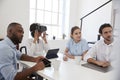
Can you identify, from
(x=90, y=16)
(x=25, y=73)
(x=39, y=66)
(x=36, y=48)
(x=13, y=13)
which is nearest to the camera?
(x=25, y=73)

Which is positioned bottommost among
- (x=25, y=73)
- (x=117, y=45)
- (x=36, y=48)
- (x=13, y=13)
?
(x=25, y=73)

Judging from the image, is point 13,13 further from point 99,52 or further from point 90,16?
point 99,52

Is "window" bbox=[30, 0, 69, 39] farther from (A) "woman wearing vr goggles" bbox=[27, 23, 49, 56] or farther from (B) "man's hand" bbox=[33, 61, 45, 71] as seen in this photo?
(B) "man's hand" bbox=[33, 61, 45, 71]

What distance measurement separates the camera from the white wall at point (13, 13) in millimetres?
3512

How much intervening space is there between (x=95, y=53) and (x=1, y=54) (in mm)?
1153

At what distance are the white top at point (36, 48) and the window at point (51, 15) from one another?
72.0 inches

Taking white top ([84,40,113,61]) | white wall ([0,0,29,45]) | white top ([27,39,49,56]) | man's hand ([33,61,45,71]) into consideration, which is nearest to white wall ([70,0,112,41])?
white wall ([0,0,29,45])

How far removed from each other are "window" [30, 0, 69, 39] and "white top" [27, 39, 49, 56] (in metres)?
1.83

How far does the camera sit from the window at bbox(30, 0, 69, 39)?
14.4ft

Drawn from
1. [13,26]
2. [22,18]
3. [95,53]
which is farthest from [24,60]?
[22,18]

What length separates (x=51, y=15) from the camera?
4707mm

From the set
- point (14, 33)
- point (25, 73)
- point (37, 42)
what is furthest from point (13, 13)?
point (25, 73)

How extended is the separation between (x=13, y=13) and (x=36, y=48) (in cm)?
160

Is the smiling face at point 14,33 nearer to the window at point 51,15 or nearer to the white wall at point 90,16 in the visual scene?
the window at point 51,15
